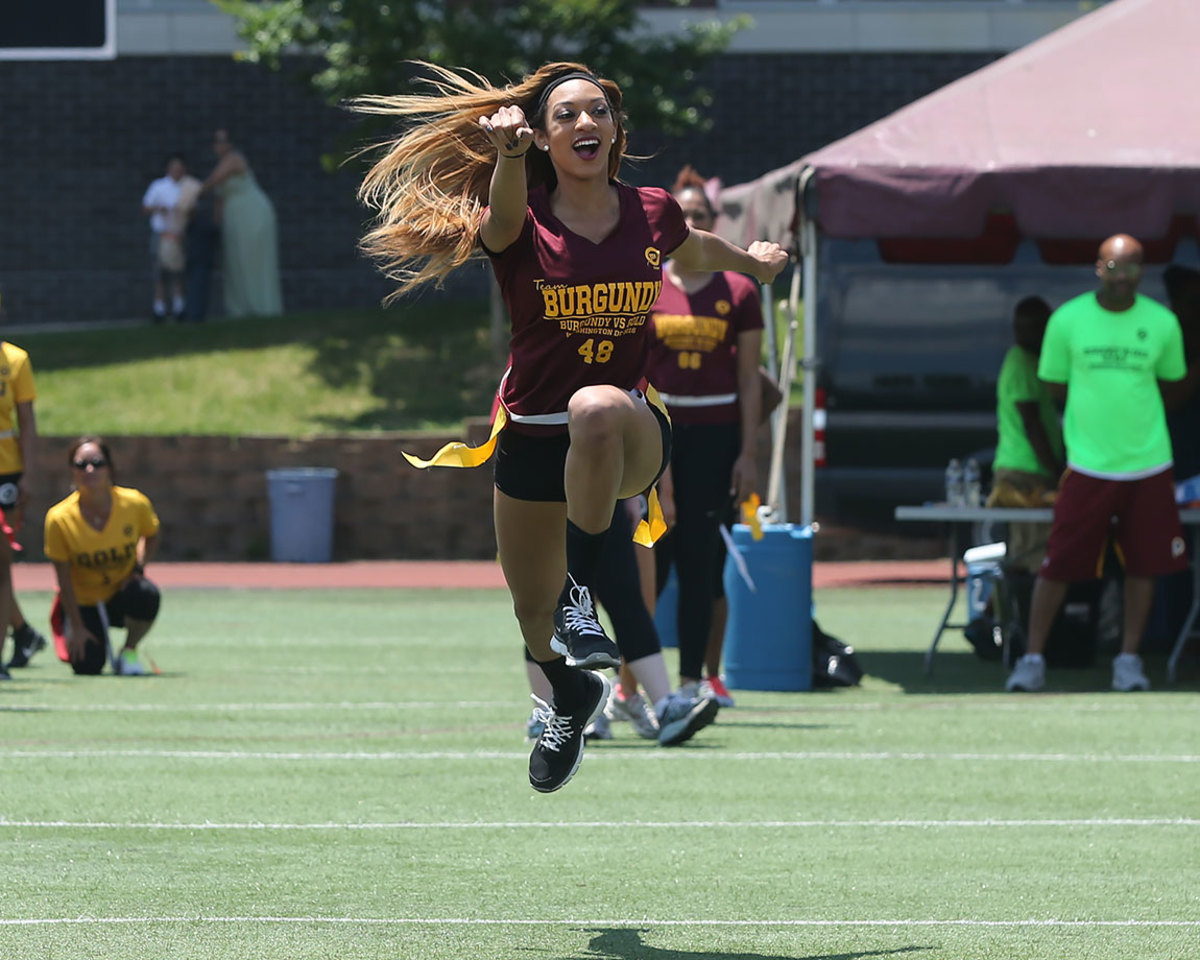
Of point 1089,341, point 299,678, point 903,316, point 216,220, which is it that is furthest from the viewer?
point 216,220

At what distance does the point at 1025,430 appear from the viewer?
1220 centimetres

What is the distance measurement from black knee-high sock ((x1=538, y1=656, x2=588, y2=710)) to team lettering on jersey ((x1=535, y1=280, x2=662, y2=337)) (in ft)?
3.19

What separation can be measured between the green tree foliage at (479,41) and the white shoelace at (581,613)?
1663cm

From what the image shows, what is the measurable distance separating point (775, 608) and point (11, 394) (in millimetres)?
4247

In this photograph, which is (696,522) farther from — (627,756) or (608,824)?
(608,824)

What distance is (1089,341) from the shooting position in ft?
36.5

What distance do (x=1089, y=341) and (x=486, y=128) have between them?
614 cm

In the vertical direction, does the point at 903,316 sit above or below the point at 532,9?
below

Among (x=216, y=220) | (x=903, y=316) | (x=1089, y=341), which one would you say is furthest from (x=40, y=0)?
(x=216, y=220)

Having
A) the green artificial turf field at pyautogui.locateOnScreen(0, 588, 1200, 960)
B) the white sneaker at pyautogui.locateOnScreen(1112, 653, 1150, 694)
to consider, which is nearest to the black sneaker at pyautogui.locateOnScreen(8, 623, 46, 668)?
the green artificial turf field at pyautogui.locateOnScreen(0, 588, 1200, 960)

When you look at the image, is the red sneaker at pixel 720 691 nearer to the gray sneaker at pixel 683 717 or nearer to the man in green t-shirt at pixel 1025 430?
the gray sneaker at pixel 683 717

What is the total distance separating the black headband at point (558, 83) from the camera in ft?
19.9

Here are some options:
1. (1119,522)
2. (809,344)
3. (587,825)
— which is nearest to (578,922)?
(587,825)

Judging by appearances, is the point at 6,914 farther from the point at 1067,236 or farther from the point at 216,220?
the point at 216,220
